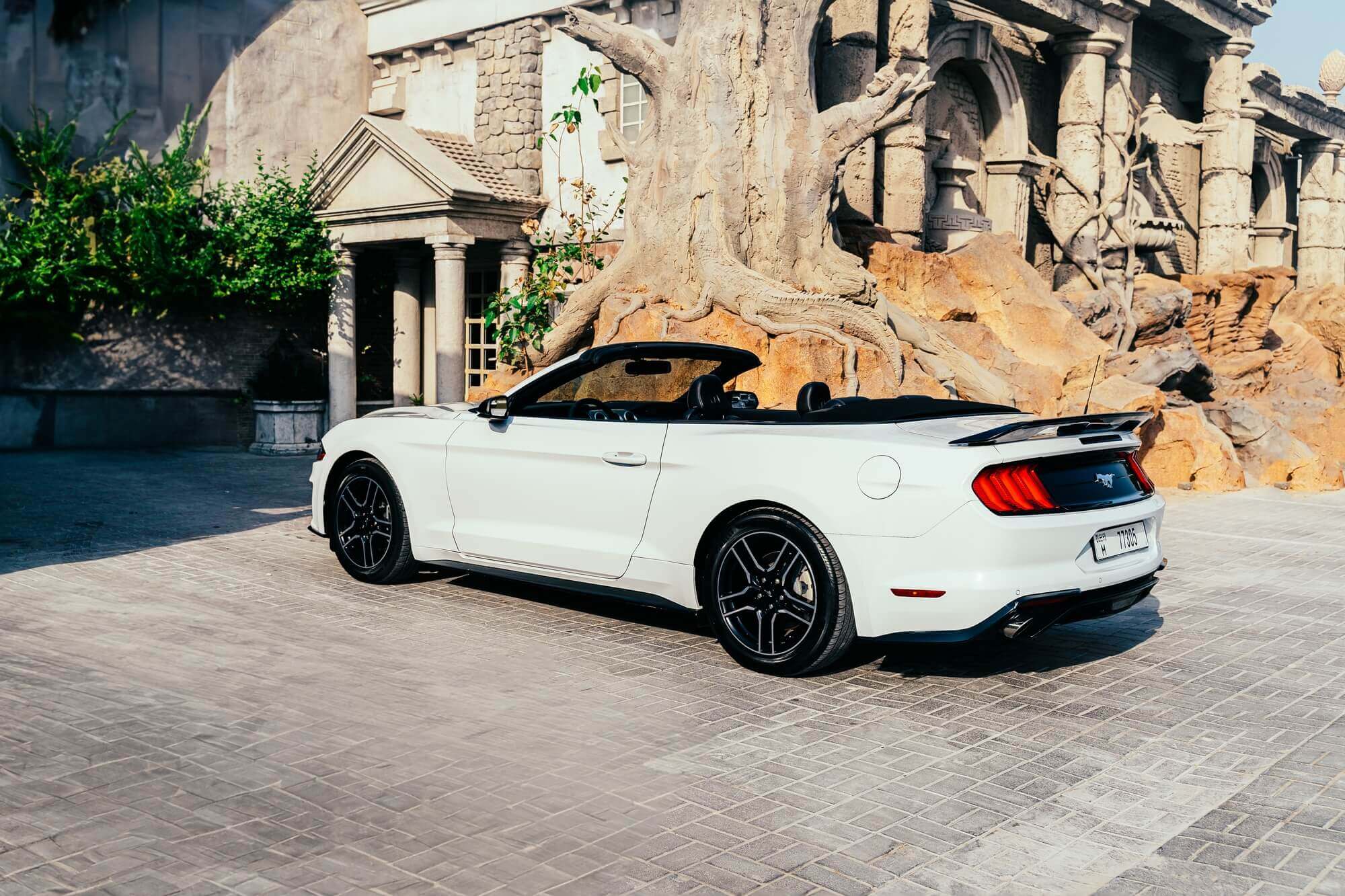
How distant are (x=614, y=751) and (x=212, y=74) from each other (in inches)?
681

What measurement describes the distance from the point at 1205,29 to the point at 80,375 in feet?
70.4

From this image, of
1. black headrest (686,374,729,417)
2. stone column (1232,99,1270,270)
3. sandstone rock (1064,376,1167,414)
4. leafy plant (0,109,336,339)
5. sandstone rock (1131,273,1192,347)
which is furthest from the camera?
stone column (1232,99,1270,270)

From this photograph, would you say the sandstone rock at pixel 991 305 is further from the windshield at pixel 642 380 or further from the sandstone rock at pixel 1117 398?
the windshield at pixel 642 380

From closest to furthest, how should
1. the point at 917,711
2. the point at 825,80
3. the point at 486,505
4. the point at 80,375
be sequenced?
the point at 917,711 < the point at 486,505 < the point at 825,80 < the point at 80,375

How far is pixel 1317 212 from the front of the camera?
3384 centimetres

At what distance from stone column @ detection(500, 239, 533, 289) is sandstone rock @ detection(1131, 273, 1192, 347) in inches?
365

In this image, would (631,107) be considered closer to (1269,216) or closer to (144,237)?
(144,237)

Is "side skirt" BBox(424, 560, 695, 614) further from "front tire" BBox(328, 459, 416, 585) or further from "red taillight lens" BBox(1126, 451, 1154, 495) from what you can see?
"red taillight lens" BBox(1126, 451, 1154, 495)

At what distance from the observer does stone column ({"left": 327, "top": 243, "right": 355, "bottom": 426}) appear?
18828 millimetres

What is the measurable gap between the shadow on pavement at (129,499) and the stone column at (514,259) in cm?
383

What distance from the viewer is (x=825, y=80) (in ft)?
51.3

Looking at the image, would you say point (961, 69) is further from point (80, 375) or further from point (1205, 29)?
point (80, 375)

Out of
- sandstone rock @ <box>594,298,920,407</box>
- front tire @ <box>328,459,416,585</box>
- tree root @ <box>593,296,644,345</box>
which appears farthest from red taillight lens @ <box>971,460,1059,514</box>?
tree root @ <box>593,296,644,345</box>

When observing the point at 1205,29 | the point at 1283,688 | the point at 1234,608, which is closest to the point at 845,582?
the point at 1283,688
